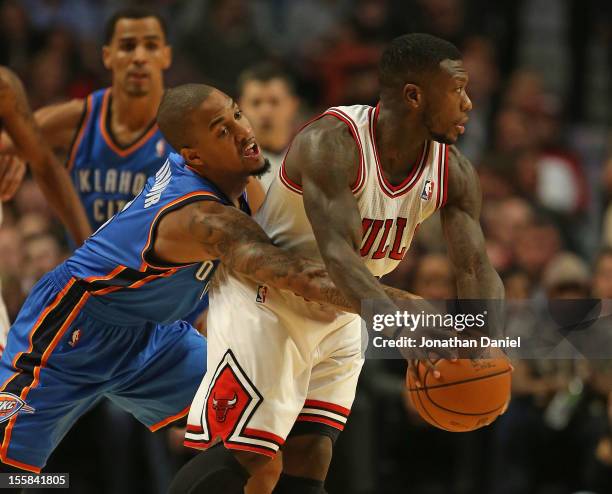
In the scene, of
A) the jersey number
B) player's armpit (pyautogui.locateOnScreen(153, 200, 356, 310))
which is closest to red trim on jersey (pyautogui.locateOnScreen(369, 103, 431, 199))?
player's armpit (pyautogui.locateOnScreen(153, 200, 356, 310))

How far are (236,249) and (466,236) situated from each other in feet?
2.85

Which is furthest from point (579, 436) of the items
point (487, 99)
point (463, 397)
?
point (487, 99)

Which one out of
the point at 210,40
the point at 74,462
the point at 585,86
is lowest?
the point at 74,462

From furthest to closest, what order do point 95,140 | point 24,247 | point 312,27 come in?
point 312,27 → point 24,247 → point 95,140

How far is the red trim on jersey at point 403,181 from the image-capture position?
427 cm

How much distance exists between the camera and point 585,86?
36.3 ft

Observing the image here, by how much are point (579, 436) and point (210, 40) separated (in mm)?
5420

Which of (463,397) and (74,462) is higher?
(463,397)

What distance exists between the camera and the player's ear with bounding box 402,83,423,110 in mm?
4195

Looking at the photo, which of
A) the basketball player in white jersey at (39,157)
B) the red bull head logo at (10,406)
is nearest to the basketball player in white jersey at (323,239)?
the red bull head logo at (10,406)

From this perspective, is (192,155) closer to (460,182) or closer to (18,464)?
(460,182)

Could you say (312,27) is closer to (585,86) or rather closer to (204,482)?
(585,86)

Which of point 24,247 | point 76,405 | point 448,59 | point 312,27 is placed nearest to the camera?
point 448,59

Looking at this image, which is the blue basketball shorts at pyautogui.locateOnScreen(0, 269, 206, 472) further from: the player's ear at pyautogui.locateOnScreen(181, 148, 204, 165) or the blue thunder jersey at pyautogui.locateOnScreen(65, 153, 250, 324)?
the player's ear at pyautogui.locateOnScreen(181, 148, 204, 165)
